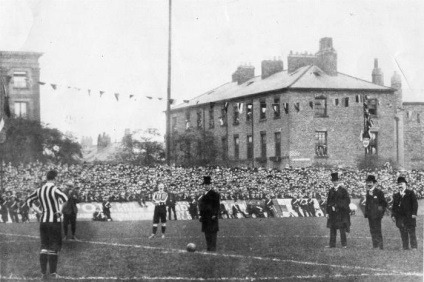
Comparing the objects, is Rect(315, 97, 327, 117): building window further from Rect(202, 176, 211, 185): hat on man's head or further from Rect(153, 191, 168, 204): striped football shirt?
Rect(202, 176, 211, 185): hat on man's head

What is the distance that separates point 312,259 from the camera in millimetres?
15281

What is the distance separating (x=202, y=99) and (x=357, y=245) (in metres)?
35.1

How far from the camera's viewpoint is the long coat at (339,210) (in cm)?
1819

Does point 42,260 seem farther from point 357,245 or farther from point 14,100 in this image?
point 14,100

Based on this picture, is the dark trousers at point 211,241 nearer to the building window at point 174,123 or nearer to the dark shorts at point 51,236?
the dark shorts at point 51,236

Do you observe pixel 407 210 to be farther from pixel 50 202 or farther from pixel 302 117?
pixel 302 117

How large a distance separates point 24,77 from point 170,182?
53.2 ft

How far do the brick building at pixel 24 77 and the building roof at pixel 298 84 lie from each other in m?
11.2

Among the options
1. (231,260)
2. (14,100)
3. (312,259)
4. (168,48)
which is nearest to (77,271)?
(231,260)

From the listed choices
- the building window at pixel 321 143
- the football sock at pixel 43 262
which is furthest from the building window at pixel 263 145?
the football sock at pixel 43 262

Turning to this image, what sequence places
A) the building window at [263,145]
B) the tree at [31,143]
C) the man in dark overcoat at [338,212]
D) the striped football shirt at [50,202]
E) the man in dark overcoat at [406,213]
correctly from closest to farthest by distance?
the striped football shirt at [50,202], the man in dark overcoat at [406,213], the man in dark overcoat at [338,212], the tree at [31,143], the building window at [263,145]

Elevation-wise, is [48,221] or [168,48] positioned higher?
[168,48]

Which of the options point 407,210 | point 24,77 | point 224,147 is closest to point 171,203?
point 407,210

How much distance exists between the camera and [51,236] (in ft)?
43.2
